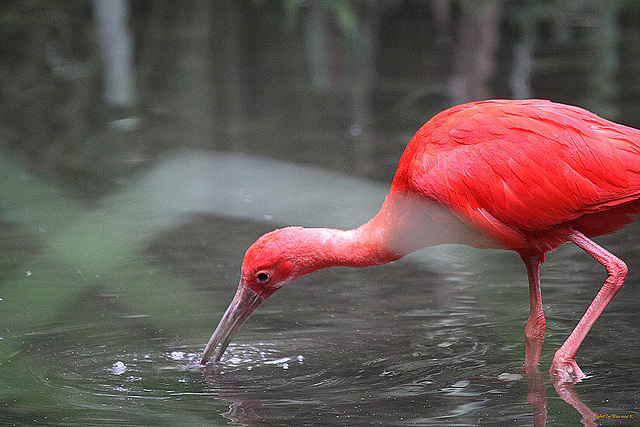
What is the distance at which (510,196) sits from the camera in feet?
16.6

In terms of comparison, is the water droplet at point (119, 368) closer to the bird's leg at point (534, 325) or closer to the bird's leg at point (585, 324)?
the bird's leg at point (534, 325)

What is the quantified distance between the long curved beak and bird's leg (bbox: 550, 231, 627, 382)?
1697 mm

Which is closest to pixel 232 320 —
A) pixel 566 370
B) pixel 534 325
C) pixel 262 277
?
pixel 262 277

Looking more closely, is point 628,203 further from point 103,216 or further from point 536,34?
point 536,34

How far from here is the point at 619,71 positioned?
1739 cm

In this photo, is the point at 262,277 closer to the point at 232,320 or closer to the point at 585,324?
the point at 232,320

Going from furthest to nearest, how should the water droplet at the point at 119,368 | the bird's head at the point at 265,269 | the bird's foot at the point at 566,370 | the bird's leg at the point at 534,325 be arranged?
the bird's head at the point at 265,269 < the bird's leg at the point at 534,325 < the water droplet at the point at 119,368 < the bird's foot at the point at 566,370

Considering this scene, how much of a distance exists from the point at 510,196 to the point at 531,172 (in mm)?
166

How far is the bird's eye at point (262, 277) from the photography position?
539cm

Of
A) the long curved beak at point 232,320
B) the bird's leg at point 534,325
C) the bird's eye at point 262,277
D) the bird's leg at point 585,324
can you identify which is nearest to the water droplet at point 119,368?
the long curved beak at point 232,320

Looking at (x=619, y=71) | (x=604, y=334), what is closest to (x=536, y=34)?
(x=619, y=71)

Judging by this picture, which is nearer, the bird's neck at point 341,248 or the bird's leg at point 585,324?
the bird's leg at point 585,324

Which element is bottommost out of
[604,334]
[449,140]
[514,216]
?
[604,334]

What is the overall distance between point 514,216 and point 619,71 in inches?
525
